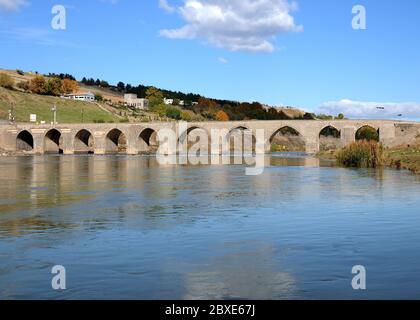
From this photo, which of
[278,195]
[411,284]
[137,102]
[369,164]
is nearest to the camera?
[411,284]

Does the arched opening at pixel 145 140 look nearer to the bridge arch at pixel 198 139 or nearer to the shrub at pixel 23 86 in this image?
the bridge arch at pixel 198 139

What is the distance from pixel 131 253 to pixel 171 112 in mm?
147378

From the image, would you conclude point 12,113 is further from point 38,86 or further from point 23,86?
point 23,86

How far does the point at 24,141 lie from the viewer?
3848 inches

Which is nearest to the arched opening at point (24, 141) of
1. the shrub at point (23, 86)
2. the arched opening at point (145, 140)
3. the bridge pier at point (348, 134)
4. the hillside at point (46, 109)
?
the hillside at point (46, 109)

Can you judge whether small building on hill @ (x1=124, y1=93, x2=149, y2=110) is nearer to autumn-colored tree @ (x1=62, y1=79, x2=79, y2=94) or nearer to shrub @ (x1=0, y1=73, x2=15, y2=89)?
autumn-colored tree @ (x1=62, y1=79, x2=79, y2=94)

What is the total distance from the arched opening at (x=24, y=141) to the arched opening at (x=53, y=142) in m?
3.73

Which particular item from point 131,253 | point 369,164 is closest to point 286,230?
point 131,253

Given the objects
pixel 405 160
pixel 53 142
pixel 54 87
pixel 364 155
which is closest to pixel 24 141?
pixel 53 142

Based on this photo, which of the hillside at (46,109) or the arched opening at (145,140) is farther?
the hillside at (46,109)

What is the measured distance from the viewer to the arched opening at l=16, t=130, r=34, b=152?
95.7m

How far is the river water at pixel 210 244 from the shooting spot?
376 inches
